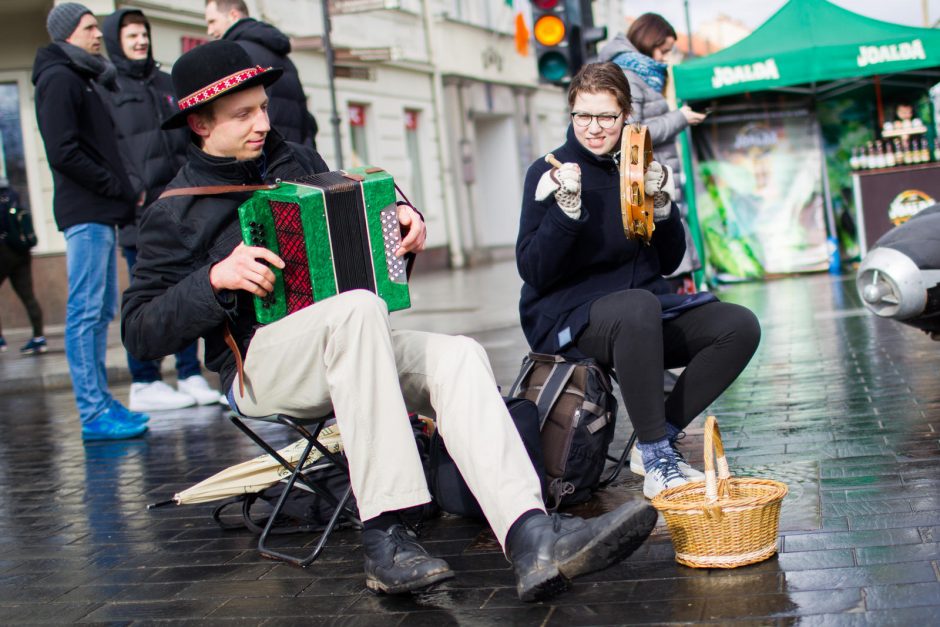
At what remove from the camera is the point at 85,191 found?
22.6 feet

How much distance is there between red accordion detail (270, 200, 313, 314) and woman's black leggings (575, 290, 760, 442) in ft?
3.53

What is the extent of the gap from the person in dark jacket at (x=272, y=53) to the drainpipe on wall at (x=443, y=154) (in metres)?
18.7

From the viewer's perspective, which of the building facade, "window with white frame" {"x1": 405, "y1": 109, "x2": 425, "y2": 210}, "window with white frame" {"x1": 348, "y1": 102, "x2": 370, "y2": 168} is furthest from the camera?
"window with white frame" {"x1": 405, "y1": 109, "x2": 425, "y2": 210}

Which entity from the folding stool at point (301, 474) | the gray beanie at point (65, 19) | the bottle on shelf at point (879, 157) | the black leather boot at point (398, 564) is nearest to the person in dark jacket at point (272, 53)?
the gray beanie at point (65, 19)

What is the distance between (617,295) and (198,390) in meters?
4.53

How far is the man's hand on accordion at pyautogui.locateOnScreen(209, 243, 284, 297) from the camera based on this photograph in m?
3.68

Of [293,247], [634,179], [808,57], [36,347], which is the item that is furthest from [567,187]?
[36,347]

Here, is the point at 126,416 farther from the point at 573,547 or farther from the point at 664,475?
the point at 573,547

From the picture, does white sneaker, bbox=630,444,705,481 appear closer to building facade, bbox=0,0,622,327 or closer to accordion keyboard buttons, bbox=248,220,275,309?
accordion keyboard buttons, bbox=248,220,275,309

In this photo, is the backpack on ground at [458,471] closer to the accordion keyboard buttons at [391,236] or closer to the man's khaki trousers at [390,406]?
the man's khaki trousers at [390,406]

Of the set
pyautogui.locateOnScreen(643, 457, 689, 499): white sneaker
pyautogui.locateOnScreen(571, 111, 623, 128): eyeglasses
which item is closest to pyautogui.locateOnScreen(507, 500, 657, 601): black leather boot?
pyautogui.locateOnScreen(643, 457, 689, 499): white sneaker

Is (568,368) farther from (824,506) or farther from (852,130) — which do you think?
(852,130)

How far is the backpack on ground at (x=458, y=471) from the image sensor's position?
4.05m

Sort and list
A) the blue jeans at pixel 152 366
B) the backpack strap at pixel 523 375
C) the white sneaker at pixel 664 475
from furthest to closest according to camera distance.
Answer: the blue jeans at pixel 152 366 → the backpack strap at pixel 523 375 → the white sneaker at pixel 664 475
